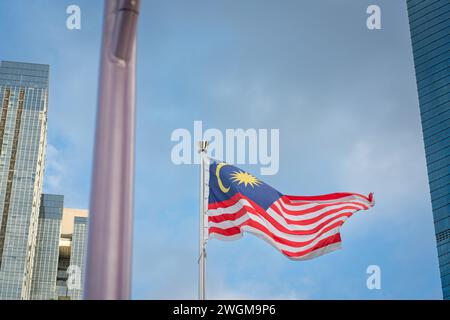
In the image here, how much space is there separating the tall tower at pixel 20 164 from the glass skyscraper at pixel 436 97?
8203 centimetres

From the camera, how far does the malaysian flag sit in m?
16.9

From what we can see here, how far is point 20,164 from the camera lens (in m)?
150

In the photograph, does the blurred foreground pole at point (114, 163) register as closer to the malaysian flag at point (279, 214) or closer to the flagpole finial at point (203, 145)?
the malaysian flag at point (279, 214)

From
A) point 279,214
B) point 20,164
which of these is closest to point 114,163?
point 279,214

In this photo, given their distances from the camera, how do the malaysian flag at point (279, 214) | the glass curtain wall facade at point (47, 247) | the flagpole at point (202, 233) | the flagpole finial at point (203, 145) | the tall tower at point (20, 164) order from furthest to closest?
the glass curtain wall facade at point (47, 247) < the tall tower at point (20, 164) < the flagpole finial at point (203, 145) < the malaysian flag at point (279, 214) < the flagpole at point (202, 233)

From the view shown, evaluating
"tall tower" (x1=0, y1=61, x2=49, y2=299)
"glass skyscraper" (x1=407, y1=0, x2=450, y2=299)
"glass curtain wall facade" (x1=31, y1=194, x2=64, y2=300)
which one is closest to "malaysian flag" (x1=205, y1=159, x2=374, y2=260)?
"glass skyscraper" (x1=407, y1=0, x2=450, y2=299)

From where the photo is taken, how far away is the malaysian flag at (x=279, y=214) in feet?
55.3

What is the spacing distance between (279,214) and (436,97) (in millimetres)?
148488

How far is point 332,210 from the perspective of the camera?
669 inches

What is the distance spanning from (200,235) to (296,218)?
242cm

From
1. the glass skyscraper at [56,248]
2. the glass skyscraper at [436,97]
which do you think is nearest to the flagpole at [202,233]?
the glass skyscraper at [436,97]

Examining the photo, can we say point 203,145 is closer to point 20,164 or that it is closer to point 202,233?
point 202,233

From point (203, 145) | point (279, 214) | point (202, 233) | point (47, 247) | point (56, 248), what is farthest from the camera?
point (56, 248)
